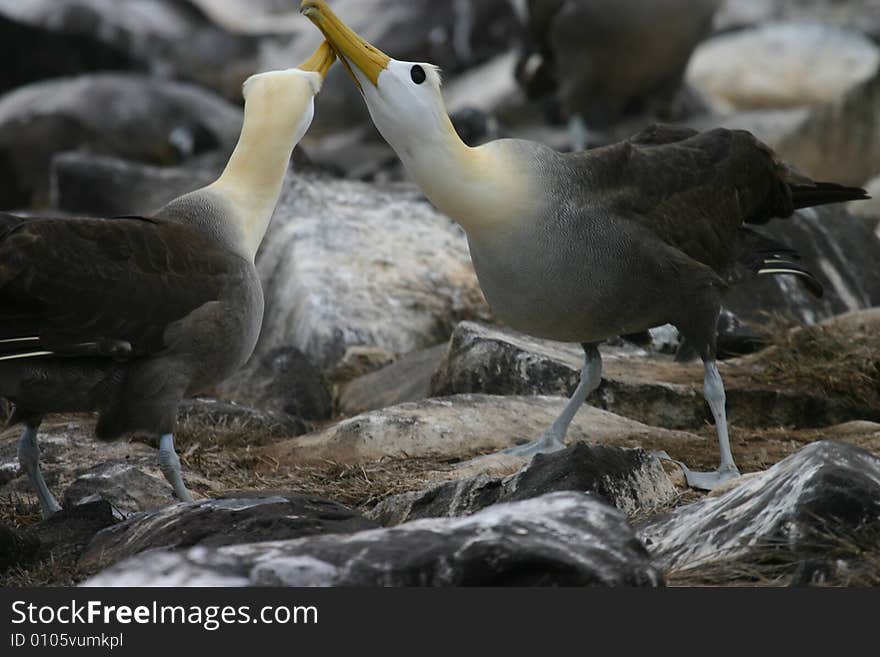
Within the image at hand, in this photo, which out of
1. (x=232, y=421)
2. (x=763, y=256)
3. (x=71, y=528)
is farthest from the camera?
Answer: (x=232, y=421)

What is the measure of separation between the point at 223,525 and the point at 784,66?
17.0 metres

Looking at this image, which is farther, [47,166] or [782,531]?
[47,166]

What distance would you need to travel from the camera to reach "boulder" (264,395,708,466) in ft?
22.3

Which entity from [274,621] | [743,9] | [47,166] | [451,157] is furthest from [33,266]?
[743,9]

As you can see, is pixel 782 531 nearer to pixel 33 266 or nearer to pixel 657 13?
pixel 33 266

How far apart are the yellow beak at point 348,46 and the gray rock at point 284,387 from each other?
2.49 meters

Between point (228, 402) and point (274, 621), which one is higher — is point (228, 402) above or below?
below

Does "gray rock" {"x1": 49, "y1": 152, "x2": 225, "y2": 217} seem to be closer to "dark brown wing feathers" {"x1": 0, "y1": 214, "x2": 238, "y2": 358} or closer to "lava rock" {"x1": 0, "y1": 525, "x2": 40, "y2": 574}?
"dark brown wing feathers" {"x1": 0, "y1": 214, "x2": 238, "y2": 358}

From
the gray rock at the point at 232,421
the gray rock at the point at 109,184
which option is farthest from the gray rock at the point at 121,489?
the gray rock at the point at 109,184

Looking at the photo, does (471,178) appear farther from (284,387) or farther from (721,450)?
(284,387)

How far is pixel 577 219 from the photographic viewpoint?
6129mm

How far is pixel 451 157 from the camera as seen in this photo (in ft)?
19.2

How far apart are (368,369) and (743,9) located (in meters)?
16.5

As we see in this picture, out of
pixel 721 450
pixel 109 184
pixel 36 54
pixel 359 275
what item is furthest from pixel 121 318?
pixel 36 54
